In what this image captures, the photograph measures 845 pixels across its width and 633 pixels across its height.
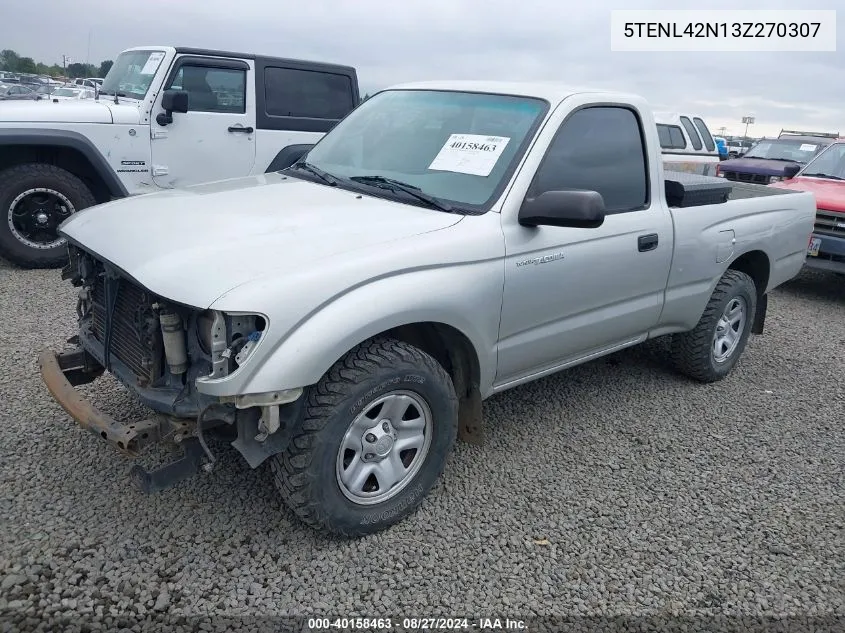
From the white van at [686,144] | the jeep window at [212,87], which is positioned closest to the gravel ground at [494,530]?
the jeep window at [212,87]

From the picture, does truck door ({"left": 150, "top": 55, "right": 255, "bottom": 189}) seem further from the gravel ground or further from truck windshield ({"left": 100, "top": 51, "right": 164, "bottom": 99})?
the gravel ground

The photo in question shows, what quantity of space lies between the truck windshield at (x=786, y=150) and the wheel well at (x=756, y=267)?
1027 cm

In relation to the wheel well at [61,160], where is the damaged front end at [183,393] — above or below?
below

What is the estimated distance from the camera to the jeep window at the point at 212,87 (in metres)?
7.27

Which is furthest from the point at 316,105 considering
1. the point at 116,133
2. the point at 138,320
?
the point at 138,320

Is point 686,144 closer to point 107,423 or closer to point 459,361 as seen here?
point 459,361

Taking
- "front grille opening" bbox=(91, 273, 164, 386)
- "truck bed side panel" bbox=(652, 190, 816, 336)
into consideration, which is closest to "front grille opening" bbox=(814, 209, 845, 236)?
"truck bed side panel" bbox=(652, 190, 816, 336)

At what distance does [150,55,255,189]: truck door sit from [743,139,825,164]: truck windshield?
11.2 metres

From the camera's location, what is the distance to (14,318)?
532 centimetres

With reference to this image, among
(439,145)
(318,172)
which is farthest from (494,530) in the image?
(318,172)

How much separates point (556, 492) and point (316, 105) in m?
6.09

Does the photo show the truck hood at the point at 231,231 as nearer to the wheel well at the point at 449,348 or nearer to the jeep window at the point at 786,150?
the wheel well at the point at 449,348

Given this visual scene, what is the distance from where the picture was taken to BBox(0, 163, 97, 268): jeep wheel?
21.2 ft

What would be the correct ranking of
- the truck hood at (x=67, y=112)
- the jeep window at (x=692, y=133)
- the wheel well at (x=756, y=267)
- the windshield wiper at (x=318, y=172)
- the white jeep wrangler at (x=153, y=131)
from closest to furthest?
the windshield wiper at (x=318, y=172)
the wheel well at (x=756, y=267)
the truck hood at (x=67, y=112)
the white jeep wrangler at (x=153, y=131)
the jeep window at (x=692, y=133)
